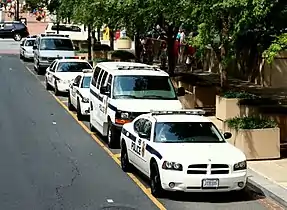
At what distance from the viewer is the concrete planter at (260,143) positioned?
52.5 ft

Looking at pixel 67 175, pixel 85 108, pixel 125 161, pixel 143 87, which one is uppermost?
pixel 143 87

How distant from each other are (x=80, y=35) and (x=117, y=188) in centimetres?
5316

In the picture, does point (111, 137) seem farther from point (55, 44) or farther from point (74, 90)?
point (55, 44)

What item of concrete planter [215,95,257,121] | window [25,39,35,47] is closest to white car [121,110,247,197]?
concrete planter [215,95,257,121]

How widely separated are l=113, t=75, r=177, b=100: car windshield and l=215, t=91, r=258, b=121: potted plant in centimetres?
246

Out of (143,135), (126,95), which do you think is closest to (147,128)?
(143,135)

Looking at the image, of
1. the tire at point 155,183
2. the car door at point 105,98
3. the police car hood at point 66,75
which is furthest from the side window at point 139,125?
the police car hood at point 66,75

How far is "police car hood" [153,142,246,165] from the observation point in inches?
481

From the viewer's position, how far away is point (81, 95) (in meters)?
22.4

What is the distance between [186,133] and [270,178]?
198 centimetres

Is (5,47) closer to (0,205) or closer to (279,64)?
(279,64)

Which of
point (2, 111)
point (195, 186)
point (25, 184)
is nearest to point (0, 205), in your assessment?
point (25, 184)

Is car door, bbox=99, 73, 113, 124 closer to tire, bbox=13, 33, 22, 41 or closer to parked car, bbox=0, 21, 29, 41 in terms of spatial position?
parked car, bbox=0, 21, 29, 41

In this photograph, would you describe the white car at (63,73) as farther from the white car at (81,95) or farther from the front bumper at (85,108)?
the front bumper at (85,108)
